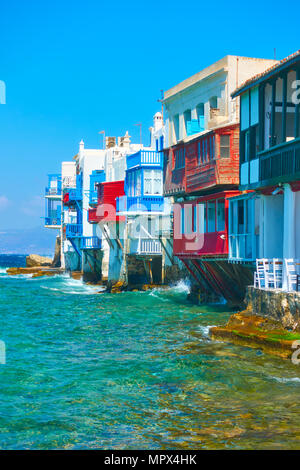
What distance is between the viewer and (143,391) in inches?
594

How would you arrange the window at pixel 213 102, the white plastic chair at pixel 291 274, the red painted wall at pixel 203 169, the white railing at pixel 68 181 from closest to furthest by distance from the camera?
the white plastic chair at pixel 291 274 < the red painted wall at pixel 203 169 < the window at pixel 213 102 < the white railing at pixel 68 181

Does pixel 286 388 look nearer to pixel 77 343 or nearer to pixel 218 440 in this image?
pixel 218 440

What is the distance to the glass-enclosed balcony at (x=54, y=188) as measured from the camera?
267 feet

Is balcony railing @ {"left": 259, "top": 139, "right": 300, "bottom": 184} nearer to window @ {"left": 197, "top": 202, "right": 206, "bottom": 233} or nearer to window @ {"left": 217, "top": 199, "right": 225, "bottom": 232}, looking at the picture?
window @ {"left": 217, "top": 199, "right": 225, "bottom": 232}

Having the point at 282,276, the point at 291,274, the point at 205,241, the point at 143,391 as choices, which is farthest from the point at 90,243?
the point at 143,391

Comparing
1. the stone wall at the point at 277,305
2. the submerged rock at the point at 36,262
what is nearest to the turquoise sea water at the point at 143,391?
the stone wall at the point at 277,305

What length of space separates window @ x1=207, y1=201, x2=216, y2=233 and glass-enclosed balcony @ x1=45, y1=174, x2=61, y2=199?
52355 mm

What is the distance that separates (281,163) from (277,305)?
212 inches

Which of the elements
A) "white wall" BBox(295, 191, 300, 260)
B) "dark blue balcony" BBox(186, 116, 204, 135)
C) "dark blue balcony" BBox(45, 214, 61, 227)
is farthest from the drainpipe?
"dark blue balcony" BBox(45, 214, 61, 227)

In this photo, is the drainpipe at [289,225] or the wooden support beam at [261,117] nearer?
the drainpipe at [289,225]

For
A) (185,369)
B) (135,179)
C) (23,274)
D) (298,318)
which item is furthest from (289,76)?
(23,274)

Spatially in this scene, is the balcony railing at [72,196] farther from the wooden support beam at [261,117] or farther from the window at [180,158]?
the wooden support beam at [261,117]

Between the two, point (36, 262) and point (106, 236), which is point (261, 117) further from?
point (36, 262)

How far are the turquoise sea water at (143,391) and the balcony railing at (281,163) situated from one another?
5.84 m
